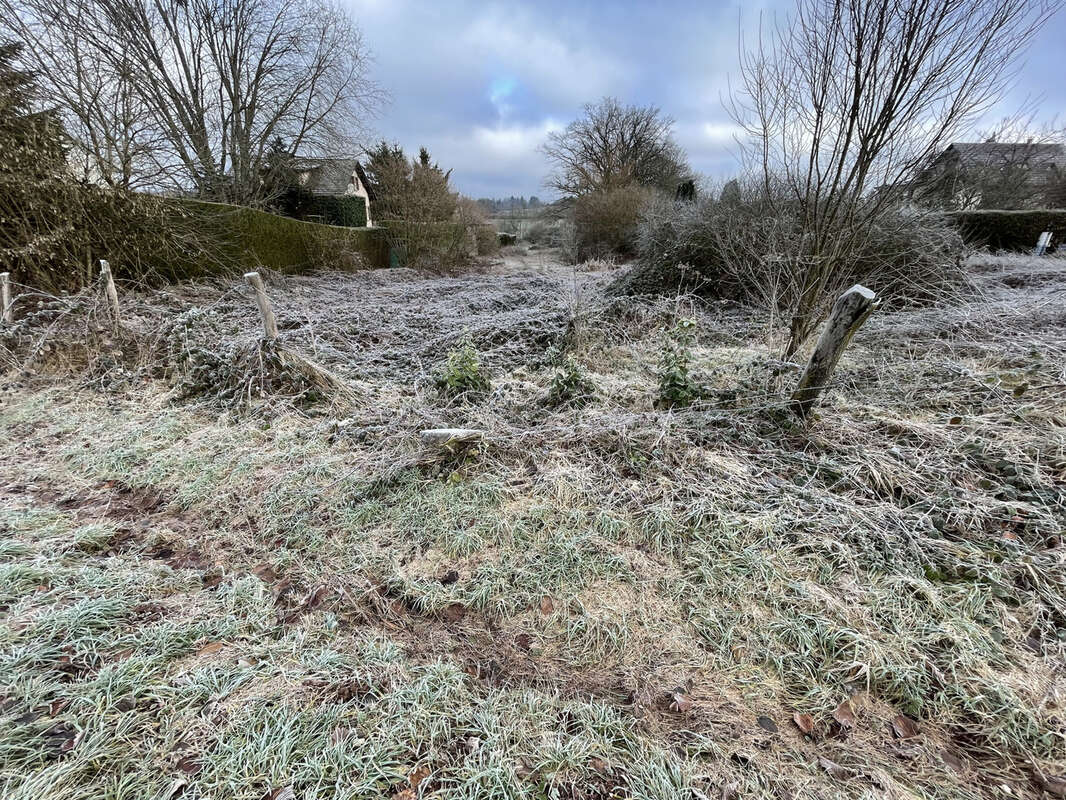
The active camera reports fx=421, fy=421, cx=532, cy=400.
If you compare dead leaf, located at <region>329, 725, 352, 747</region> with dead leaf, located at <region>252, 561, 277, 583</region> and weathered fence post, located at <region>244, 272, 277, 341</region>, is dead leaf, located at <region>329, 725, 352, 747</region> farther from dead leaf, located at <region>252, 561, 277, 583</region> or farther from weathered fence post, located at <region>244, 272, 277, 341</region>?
weathered fence post, located at <region>244, 272, 277, 341</region>

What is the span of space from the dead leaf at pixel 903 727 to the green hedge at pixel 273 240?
9619mm

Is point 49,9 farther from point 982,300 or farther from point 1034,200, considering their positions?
point 1034,200

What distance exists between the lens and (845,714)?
1371 mm

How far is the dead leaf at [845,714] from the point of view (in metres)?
1.35

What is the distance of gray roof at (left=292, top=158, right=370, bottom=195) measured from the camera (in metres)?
13.7

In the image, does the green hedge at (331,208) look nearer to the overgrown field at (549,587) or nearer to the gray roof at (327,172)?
the gray roof at (327,172)

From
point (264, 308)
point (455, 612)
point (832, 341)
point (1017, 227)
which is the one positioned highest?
point (1017, 227)

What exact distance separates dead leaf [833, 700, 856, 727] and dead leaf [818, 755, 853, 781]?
148mm

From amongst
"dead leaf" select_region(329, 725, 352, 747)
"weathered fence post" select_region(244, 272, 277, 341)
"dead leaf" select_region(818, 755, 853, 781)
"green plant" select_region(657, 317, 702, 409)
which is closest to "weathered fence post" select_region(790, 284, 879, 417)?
"green plant" select_region(657, 317, 702, 409)

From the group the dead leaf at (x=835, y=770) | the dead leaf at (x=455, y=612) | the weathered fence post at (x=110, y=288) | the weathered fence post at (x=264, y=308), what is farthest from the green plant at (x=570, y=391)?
the weathered fence post at (x=110, y=288)

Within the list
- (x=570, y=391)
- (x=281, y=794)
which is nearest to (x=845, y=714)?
(x=281, y=794)

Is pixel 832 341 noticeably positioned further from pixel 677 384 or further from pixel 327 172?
pixel 327 172

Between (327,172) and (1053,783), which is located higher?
(327,172)

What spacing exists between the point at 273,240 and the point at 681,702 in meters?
11.3
